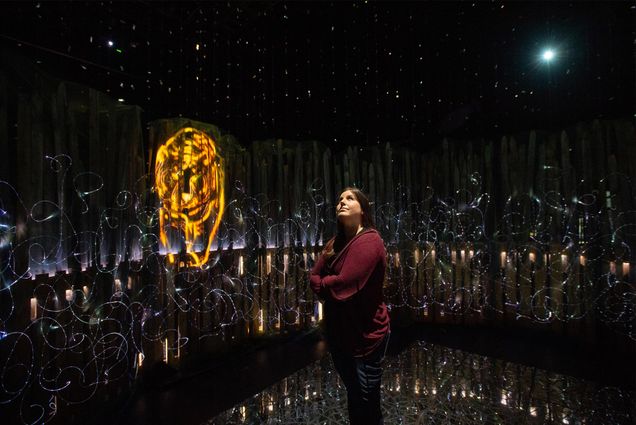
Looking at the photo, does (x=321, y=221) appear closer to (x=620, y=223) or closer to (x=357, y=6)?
(x=357, y=6)

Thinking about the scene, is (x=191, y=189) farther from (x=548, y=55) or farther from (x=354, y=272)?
(x=548, y=55)

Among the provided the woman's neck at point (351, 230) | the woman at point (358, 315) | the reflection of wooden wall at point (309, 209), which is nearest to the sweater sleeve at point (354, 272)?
the woman at point (358, 315)

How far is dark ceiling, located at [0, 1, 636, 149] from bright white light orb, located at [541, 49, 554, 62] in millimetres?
39

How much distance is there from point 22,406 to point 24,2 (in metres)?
2.49

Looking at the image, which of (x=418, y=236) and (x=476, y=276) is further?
(x=418, y=236)

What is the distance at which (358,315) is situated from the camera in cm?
147

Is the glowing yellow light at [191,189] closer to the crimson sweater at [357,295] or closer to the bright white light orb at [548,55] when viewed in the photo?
the crimson sweater at [357,295]

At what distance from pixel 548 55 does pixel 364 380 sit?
3448 millimetres

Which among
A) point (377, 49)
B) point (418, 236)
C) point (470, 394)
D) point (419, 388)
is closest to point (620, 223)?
point (418, 236)

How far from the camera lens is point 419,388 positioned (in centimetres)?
247

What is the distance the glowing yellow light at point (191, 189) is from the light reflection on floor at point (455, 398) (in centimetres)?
146

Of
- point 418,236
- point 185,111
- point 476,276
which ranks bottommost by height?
point 476,276

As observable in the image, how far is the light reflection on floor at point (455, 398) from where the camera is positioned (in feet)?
6.85

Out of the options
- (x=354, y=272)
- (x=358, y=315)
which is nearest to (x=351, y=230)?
(x=354, y=272)
